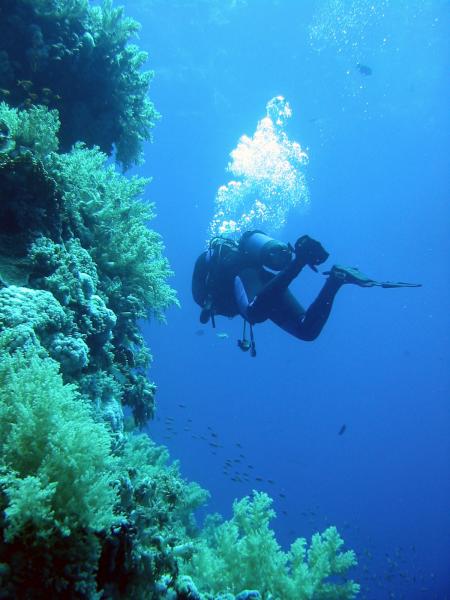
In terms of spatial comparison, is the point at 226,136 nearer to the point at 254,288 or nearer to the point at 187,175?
the point at 187,175

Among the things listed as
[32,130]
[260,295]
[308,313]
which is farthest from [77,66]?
[308,313]

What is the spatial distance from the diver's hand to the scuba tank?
1.50 feet

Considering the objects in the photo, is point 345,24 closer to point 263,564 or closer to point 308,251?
point 308,251

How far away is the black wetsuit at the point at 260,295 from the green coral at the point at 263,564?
8.18 ft

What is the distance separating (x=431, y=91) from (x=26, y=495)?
47298mm

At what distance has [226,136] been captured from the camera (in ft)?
170

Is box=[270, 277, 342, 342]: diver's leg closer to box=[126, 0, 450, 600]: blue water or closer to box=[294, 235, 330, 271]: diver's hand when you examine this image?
box=[294, 235, 330, 271]: diver's hand

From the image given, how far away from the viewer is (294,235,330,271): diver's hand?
18.6 ft

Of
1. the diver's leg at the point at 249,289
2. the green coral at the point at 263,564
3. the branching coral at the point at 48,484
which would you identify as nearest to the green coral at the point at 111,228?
the diver's leg at the point at 249,289

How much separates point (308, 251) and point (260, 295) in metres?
0.90

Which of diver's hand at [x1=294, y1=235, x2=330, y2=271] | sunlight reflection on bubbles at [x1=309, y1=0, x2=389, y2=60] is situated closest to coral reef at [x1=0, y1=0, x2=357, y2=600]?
diver's hand at [x1=294, y1=235, x2=330, y2=271]

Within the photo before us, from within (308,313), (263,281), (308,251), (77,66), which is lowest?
(308,313)

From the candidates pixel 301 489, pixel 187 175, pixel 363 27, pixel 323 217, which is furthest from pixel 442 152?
pixel 301 489

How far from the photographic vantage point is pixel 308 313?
6160 millimetres
